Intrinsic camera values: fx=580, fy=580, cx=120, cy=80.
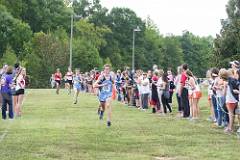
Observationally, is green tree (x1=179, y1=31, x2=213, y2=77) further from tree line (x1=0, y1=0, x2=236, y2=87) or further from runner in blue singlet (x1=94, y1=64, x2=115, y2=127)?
runner in blue singlet (x1=94, y1=64, x2=115, y2=127)

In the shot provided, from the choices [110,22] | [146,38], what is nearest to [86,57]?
[110,22]

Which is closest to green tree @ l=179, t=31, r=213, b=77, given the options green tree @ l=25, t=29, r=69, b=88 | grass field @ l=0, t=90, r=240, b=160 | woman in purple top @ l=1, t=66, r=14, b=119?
green tree @ l=25, t=29, r=69, b=88

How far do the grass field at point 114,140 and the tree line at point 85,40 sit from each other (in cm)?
3280

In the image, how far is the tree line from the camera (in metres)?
68.5

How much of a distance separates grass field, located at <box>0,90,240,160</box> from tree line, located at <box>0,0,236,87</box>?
3280cm

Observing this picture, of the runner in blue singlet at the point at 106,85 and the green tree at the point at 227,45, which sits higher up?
the green tree at the point at 227,45

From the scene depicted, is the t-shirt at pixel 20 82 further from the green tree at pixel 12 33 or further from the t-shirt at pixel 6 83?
the green tree at pixel 12 33

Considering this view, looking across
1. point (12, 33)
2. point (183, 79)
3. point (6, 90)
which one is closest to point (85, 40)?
point (12, 33)

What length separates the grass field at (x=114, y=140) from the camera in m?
12.2

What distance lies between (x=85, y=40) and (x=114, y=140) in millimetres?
82478

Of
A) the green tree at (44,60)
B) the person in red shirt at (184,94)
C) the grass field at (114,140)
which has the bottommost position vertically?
the grass field at (114,140)

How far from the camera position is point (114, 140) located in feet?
47.7

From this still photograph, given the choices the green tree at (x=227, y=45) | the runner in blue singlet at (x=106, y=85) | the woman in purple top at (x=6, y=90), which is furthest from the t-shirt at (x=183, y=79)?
the green tree at (x=227, y=45)

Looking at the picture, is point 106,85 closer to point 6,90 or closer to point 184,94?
point 6,90
